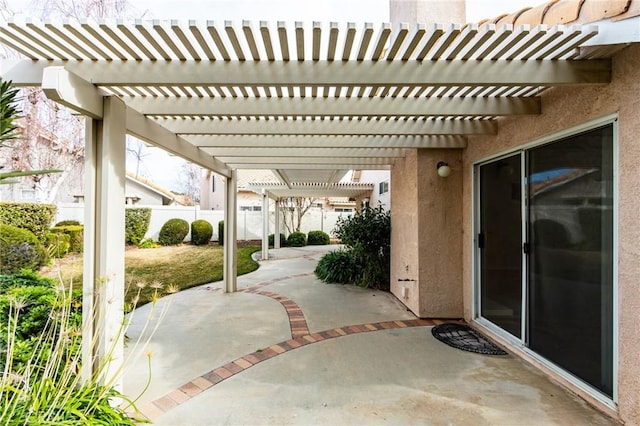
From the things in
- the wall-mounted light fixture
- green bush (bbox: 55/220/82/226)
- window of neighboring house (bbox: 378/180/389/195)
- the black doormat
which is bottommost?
the black doormat

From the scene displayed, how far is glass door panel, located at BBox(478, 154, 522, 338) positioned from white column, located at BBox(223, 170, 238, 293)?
5.94 meters

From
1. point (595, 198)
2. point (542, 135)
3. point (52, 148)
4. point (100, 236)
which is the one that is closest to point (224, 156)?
point (100, 236)

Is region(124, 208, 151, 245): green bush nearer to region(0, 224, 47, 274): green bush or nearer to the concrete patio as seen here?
region(0, 224, 47, 274): green bush

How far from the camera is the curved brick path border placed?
11.2 feet

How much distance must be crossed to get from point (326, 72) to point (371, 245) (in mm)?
6826

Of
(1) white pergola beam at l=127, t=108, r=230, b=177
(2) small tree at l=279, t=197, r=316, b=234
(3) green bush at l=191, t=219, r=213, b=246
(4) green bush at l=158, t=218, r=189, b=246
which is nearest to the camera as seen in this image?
(1) white pergola beam at l=127, t=108, r=230, b=177

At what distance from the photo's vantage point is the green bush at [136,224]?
17422 mm

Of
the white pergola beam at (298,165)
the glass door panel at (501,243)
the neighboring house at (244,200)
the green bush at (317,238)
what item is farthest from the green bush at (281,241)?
the glass door panel at (501,243)

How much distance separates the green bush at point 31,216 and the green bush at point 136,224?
5226 millimetres

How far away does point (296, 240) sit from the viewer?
20.9 m

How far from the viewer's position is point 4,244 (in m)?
8.86

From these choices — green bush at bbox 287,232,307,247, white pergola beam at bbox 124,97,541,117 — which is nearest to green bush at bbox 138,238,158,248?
green bush at bbox 287,232,307,247

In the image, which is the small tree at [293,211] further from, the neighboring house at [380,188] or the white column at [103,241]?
A: the white column at [103,241]

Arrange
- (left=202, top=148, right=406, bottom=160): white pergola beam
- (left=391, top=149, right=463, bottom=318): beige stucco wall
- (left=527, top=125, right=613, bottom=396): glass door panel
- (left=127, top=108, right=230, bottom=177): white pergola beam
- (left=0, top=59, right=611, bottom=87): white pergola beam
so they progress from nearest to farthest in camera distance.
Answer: (left=0, top=59, right=611, bottom=87): white pergola beam → (left=527, top=125, right=613, bottom=396): glass door panel → (left=127, top=108, right=230, bottom=177): white pergola beam → (left=391, top=149, right=463, bottom=318): beige stucco wall → (left=202, top=148, right=406, bottom=160): white pergola beam
